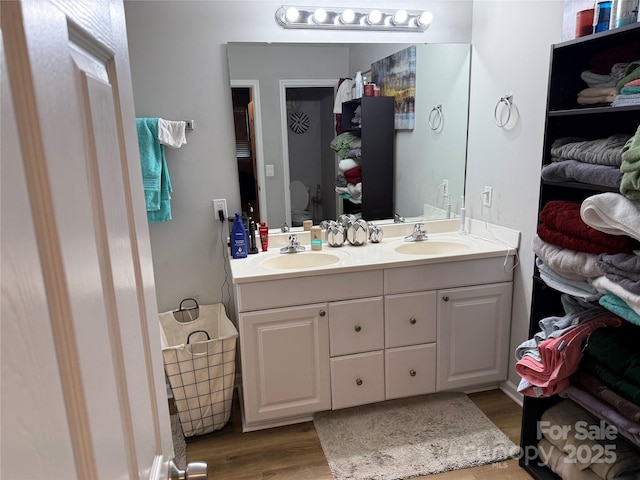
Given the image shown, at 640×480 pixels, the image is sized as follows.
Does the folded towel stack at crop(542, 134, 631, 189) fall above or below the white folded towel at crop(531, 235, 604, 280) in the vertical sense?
above

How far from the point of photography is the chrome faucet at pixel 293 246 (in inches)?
94.3

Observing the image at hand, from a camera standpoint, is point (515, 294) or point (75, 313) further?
point (515, 294)

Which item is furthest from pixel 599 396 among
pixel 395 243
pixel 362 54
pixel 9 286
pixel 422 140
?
pixel 362 54

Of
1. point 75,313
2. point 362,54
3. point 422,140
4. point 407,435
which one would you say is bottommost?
point 407,435

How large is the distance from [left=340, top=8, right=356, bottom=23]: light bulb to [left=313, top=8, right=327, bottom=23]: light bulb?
92mm

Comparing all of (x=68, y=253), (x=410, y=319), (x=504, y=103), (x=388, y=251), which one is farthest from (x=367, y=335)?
(x=68, y=253)

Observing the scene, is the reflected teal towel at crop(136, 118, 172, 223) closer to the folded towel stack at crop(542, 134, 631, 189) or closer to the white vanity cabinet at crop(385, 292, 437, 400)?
the white vanity cabinet at crop(385, 292, 437, 400)

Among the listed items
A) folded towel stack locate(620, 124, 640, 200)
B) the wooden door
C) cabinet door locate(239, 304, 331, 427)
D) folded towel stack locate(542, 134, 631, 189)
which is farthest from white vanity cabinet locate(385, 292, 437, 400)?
the wooden door

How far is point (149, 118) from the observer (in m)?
2.21

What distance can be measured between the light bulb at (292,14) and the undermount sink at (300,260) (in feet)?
3.93

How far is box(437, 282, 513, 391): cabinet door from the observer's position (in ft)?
7.47

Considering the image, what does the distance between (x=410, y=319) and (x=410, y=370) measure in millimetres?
276

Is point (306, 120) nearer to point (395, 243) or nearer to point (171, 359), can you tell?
point (395, 243)

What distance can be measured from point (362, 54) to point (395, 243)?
104 centimetres
